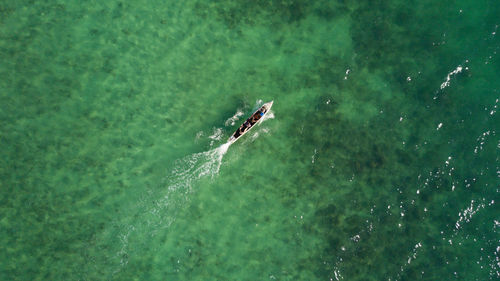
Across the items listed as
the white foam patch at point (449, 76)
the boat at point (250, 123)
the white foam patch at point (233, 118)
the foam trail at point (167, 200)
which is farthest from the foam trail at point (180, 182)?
the white foam patch at point (449, 76)

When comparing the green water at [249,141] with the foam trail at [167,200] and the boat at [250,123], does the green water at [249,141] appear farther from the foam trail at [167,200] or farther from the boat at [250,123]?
the boat at [250,123]

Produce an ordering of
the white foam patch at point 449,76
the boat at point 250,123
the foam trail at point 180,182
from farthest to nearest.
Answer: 1. the white foam patch at point 449,76
2. the foam trail at point 180,182
3. the boat at point 250,123

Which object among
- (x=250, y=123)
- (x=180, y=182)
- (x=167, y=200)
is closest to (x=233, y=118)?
(x=250, y=123)

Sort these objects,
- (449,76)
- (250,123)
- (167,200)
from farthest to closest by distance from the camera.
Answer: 1. (449,76)
2. (167,200)
3. (250,123)

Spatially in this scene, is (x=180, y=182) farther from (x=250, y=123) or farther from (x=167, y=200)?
(x=250, y=123)

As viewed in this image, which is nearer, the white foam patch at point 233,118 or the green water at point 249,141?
the green water at point 249,141

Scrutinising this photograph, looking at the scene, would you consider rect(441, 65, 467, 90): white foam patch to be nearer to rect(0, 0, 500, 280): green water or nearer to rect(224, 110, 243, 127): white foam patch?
rect(0, 0, 500, 280): green water

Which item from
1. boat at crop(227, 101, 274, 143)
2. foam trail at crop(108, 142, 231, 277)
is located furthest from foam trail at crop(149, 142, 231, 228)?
boat at crop(227, 101, 274, 143)

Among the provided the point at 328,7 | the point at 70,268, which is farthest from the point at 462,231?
the point at 70,268

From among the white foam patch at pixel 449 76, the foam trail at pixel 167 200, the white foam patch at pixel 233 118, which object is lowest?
the white foam patch at pixel 449 76
